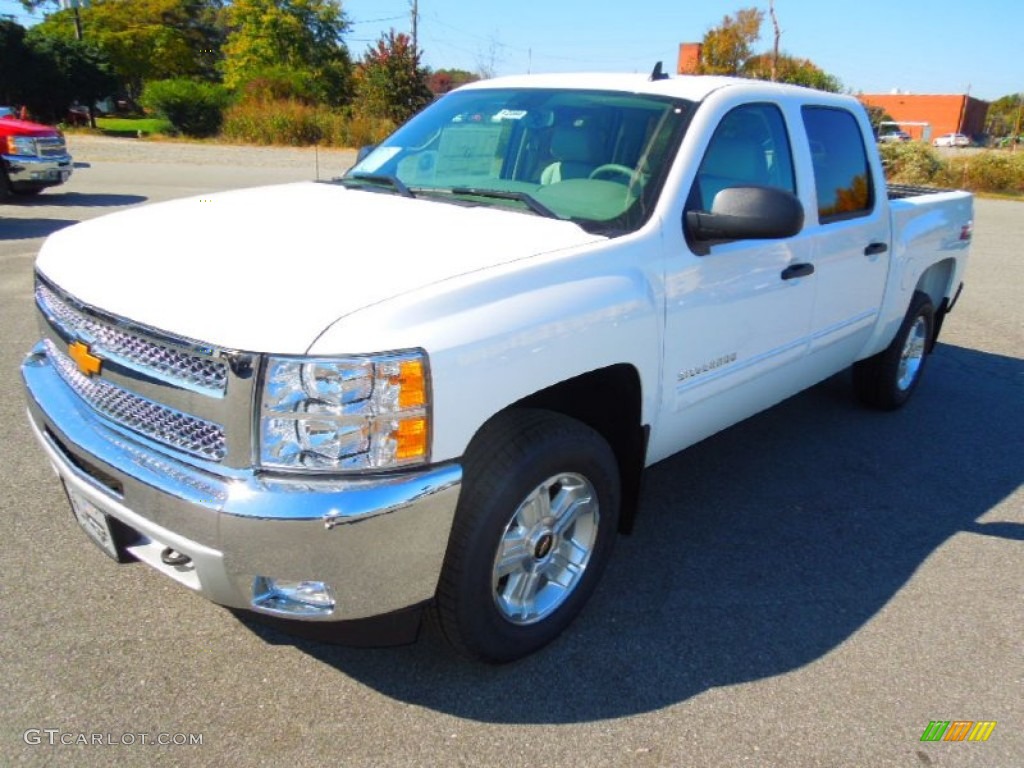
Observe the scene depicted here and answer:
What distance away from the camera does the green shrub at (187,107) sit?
36.6 meters

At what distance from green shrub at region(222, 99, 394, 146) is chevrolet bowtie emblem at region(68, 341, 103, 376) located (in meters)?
31.7

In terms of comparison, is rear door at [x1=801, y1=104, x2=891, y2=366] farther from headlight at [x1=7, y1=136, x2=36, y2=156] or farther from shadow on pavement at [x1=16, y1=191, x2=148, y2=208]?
headlight at [x1=7, y1=136, x2=36, y2=156]

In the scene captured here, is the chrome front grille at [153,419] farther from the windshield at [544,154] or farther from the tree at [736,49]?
the tree at [736,49]

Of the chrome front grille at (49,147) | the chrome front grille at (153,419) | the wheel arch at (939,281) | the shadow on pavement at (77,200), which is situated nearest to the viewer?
the chrome front grille at (153,419)

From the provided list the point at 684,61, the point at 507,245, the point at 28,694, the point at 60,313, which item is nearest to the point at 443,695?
the point at 28,694

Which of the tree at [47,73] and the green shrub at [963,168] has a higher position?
the tree at [47,73]

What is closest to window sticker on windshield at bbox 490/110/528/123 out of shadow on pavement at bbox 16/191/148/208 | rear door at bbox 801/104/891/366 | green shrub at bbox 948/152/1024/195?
rear door at bbox 801/104/891/366

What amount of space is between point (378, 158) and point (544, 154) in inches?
36.8

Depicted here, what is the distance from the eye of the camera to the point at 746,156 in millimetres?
3535

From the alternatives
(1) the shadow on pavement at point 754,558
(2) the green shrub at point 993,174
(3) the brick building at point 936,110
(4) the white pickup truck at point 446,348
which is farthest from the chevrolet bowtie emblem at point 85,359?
(3) the brick building at point 936,110

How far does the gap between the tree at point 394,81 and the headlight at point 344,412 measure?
36678 millimetres

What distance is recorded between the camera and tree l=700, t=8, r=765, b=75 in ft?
132

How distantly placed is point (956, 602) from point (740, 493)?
1124mm

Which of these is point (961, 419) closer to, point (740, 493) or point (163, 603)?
point (740, 493)
